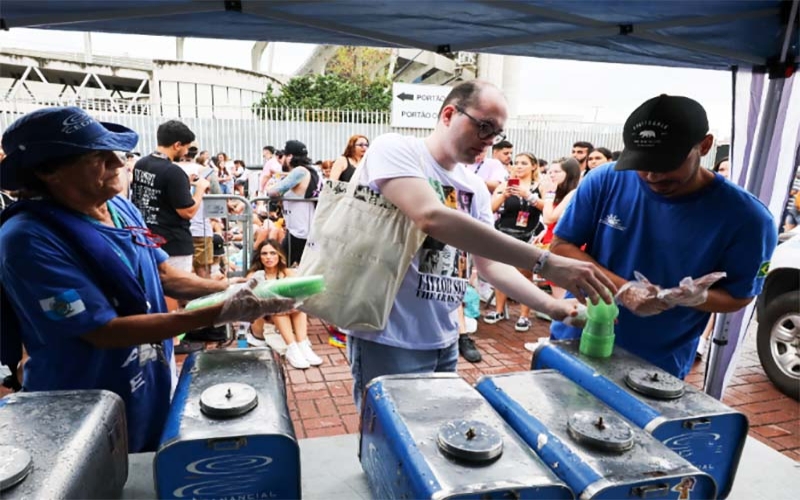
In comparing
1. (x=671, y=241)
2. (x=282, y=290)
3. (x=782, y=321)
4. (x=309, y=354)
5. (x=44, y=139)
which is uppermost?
(x=44, y=139)

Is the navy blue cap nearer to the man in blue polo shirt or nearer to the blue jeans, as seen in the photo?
the blue jeans

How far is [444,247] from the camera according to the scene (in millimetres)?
1737

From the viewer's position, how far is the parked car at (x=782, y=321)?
388 centimetres

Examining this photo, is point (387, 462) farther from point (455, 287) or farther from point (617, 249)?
point (617, 249)

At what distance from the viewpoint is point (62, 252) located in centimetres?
127

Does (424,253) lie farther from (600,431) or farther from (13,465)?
(13,465)

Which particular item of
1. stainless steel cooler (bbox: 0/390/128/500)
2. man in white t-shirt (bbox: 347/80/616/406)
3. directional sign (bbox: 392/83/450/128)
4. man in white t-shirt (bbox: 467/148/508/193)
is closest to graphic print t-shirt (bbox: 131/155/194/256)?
man in white t-shirt (bbox: 347/80/616/406)

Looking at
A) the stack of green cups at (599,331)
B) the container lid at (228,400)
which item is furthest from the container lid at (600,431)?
the container lid at (228,400)

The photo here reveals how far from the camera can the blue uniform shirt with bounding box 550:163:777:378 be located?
1.67m

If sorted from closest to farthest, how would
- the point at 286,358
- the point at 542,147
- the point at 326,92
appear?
the point at 286,358, the point at 542,147, the point at 326,92

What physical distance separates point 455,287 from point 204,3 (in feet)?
4.50

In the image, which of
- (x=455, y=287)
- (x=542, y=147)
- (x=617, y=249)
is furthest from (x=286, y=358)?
(x=542, y=147)

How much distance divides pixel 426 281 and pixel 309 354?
293 centimetres

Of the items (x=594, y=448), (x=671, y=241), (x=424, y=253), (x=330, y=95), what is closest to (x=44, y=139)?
(x=424, y=253)
